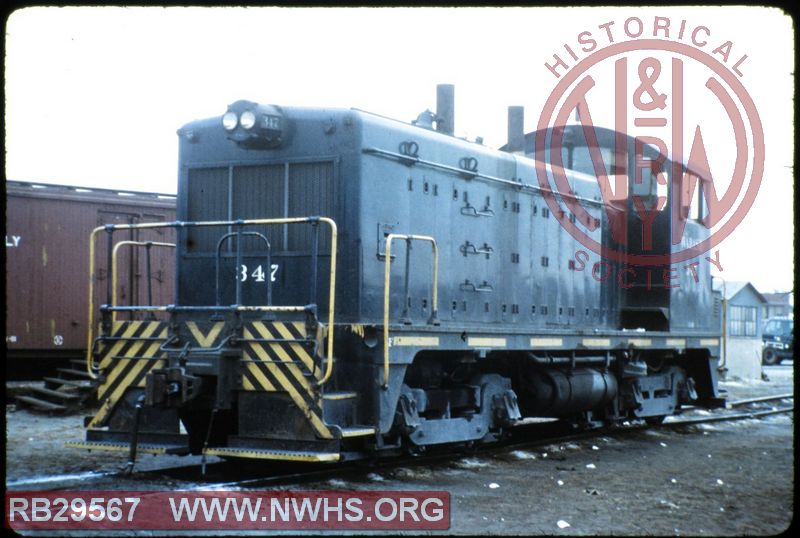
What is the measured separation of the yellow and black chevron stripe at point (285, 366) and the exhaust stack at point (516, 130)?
552 cm

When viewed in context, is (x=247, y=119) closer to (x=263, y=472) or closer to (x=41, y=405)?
(x=263, y=472)

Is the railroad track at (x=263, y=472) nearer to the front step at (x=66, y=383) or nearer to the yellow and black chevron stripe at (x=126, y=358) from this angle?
the yellow and black chevron stripe at (x=126, y=358)

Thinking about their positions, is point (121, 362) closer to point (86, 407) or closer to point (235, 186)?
point (235, 186)

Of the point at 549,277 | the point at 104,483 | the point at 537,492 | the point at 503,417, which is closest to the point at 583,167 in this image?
the point at 549,277

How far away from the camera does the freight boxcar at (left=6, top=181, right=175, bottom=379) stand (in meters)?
14.6

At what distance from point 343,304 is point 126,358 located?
1.94 meters

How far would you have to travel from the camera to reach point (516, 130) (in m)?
11.7

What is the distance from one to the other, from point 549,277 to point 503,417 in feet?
7.12

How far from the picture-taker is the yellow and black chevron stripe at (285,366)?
7016 millimetres

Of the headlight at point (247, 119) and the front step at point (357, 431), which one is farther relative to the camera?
the headlight at point (247, 119)

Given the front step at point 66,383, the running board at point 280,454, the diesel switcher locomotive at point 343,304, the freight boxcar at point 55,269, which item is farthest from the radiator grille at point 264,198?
the freight boxcar at point 55,269

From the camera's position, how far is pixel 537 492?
7.44 m

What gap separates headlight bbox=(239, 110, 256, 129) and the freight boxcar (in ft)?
24.4

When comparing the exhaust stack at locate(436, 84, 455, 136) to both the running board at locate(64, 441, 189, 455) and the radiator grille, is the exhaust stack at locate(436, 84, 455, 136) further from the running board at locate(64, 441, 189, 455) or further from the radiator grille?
the running board at locate(64, 441, 189, 455)
